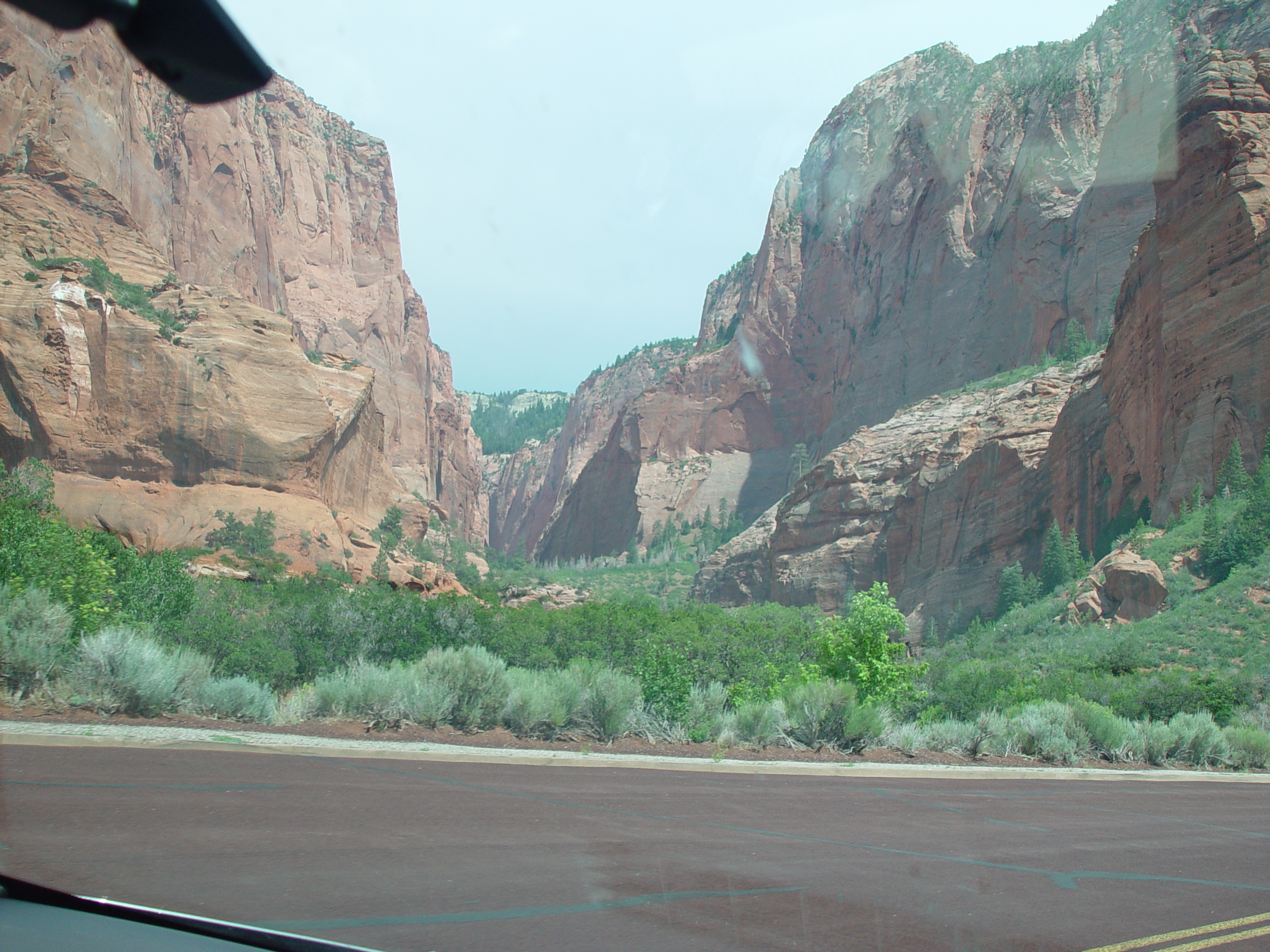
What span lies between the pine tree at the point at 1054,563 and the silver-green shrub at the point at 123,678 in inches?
1933

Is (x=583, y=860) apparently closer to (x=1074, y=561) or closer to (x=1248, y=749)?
(x=1248, y=749)

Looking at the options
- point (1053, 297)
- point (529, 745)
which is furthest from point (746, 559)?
point (529, 745)

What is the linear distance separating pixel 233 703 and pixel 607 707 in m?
5.26

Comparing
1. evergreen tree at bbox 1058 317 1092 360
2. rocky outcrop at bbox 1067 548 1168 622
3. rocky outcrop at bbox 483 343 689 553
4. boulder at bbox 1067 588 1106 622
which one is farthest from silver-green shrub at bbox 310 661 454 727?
rocky outcrop at bbox 483 343 689 553

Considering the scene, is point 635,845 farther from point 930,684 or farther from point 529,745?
point 930,684

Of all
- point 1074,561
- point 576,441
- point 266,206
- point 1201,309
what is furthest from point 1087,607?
point 576,441

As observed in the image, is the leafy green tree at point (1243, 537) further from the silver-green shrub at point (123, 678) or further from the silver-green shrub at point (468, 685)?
the silver-green shrub at point (123, 678)

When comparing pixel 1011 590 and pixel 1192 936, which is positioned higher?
pixel 1011 590

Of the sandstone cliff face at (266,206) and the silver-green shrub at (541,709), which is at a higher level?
the sandstone cliff face at (266,206)

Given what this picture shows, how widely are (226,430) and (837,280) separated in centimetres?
7885

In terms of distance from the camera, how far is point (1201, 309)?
4175cm

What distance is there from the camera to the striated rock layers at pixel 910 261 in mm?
73125

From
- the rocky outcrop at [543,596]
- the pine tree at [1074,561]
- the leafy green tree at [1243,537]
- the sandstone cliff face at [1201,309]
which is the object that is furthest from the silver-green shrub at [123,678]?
the pine tree at [1074,561]

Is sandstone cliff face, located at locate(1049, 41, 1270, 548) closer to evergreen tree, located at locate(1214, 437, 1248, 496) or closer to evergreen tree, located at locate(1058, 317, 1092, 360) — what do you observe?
evergreen tree, located at locate(1214, 437, 1248, 496)
